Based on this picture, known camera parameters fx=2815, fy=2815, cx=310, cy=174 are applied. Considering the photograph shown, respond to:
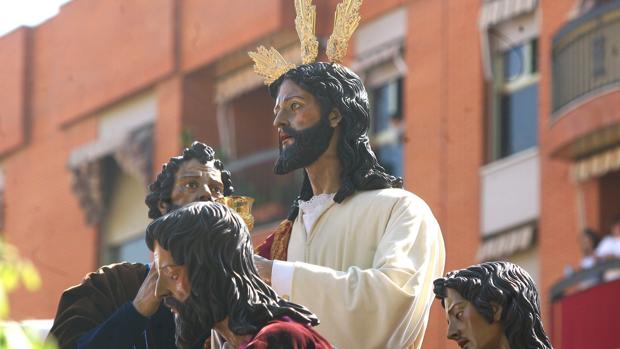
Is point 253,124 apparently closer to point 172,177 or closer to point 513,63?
point 513,63

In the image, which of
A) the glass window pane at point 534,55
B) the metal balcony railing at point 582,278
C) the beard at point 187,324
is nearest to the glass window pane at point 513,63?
the glass window pane at point 534,55

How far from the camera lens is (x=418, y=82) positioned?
30.8 metres

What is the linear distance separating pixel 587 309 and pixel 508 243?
114 inches

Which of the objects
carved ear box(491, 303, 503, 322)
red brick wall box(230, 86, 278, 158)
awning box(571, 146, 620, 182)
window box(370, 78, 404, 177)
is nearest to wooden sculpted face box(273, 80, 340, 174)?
carved ear box(491, 303, 503, 322)

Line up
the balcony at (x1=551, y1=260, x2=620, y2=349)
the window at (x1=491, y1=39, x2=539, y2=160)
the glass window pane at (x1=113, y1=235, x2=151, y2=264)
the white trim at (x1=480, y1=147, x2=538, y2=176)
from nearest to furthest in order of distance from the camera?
the balcony at (x1=551, y1=260, x2=620, y2=349), the white trim at (x1=480, y1=147, x2=538, y2=176), the window at (x1=491, y1=39, x2=539, y2=160), the glass window pane at (x1=113, y1=235, x2=151, y2=264)

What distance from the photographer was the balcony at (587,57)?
28.3 metres

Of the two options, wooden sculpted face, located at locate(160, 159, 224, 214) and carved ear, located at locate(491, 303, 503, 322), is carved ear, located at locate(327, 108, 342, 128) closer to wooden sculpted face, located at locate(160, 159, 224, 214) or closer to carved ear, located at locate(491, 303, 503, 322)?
wooden sculpted face, located at locate(160, 159, 224, 214)

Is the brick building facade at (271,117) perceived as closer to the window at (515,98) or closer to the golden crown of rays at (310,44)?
the window at (515,98)

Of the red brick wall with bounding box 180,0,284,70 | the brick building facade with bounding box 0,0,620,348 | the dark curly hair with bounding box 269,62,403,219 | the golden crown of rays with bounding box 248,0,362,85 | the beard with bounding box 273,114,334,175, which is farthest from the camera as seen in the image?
the red brick wall with bounding box 180,0,284,70

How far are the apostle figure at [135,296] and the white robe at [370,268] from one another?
1.78ft

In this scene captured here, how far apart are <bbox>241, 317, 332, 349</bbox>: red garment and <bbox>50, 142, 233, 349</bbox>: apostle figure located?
1661 mm

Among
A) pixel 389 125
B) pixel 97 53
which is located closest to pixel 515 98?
pixel 389 125

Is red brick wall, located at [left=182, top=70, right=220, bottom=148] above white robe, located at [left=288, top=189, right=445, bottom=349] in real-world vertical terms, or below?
above

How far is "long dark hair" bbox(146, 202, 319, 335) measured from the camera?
9.63 m
